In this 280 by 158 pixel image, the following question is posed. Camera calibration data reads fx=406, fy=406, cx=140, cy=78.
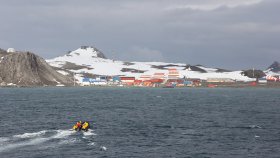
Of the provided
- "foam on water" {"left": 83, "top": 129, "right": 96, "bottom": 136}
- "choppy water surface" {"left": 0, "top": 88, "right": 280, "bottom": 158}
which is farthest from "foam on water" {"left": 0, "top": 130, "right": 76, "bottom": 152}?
"foam on water" {"left": 83, "top": 129, "right": 96, "bottom": 136}

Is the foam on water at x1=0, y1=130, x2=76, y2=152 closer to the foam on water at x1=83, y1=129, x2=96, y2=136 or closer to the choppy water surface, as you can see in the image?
the choppy water surface

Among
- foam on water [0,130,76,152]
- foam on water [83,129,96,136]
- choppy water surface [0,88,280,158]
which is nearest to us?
choppy water surface [0,88,280,158]

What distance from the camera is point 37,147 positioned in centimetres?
6322

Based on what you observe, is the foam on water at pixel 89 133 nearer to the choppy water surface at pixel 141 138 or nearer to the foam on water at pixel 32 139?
the choppy water surface at pixel 141 138

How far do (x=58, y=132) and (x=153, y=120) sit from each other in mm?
32416

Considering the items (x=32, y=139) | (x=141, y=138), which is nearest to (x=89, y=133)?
(x=141, y=138)

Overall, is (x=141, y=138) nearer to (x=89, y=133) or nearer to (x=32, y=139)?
(x=89, y=133)

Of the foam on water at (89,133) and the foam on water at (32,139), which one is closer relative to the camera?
the foam on water at (32,139)

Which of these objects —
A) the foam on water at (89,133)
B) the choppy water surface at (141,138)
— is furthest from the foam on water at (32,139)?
the foam on water at (89,133)

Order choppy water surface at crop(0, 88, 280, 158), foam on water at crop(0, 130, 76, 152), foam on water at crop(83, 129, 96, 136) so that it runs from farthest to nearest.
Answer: foam on water at crop(83, 129, 96, 136)
foam on water at crop(0, 130, 76, 152)
choppy water surface at crop(0, 88, 280, 158)

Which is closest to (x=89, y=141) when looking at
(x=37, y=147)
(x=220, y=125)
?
(x=37, y=147)

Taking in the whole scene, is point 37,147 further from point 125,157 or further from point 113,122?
point 113,122

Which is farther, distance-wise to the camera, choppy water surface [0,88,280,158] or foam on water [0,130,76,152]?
foam on water [0,130,76,152]

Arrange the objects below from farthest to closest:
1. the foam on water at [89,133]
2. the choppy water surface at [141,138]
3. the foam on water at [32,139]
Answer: the foam on water at [89,133], the foam on water at [32,139], the choppy water surface at [141,138]
